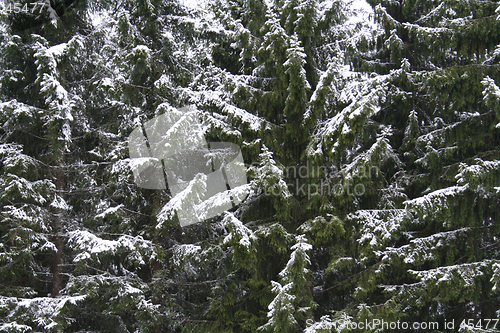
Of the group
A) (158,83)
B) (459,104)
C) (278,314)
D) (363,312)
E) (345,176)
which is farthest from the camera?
(158,83)

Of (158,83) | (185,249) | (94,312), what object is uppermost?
(158,83)

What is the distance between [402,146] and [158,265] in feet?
21.7

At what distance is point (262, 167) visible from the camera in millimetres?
6863

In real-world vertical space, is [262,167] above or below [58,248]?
above

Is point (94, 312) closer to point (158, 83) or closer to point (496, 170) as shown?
point (158, 83)

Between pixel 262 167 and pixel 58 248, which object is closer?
pixel 262 167

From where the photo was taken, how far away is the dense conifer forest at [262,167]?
→ 7004 millimetres

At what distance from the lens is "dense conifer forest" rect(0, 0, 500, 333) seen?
23.0 ft

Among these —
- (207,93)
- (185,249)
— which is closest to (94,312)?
(185,249)

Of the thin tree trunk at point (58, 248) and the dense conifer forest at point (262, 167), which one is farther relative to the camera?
the thin tree trunk at point (58, 248)

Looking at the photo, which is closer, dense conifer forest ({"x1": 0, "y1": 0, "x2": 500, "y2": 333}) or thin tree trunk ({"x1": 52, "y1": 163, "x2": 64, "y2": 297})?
dense conifer forest ({"x1": 0, "y1": 0, "x2": 500, "y2": 333})

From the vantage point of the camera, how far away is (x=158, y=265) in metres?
9.45

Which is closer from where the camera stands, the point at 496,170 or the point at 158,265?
the point at 496,170

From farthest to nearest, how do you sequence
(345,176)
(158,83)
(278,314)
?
(158,83) → (345,176) → (278,314)
